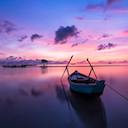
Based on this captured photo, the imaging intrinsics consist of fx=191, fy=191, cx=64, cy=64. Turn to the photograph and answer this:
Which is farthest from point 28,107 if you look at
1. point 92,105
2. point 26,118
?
point 92,105

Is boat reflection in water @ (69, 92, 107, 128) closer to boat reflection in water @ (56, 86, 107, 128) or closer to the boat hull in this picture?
boat reflection in water @ (56, 86, 107, 128)

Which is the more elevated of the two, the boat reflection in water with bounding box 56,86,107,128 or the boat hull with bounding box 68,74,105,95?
the boat hull with bounding box 68,74,105,95

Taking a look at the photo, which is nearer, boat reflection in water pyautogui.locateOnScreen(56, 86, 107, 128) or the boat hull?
boat reflection in water pyautogui.locateOnScreen(56, 86, 107, 128)

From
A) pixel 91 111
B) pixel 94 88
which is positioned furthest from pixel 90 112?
pixel 94 88

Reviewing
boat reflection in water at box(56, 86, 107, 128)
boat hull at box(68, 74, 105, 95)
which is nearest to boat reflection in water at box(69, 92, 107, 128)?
boat reflection in water at box(56, 86, 107, 128)

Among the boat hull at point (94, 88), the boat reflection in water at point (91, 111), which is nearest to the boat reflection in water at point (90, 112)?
the boat reflection in water at point (91, 111)

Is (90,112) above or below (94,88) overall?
below

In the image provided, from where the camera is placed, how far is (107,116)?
11.5 meters

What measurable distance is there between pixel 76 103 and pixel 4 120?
6034mm

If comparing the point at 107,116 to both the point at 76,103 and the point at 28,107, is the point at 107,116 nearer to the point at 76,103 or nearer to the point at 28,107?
the point at 76,103

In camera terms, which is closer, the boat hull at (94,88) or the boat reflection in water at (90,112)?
the boat reflection in water at (90,112)

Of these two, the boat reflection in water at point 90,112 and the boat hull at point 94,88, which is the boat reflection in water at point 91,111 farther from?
A: the boat hull at point 94,88

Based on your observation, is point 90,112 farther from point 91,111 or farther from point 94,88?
point 94,88

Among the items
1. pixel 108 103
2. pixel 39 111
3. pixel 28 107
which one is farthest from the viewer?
pixel 108 103
